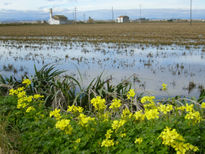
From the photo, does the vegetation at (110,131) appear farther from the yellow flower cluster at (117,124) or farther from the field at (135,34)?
the field at (135,34)

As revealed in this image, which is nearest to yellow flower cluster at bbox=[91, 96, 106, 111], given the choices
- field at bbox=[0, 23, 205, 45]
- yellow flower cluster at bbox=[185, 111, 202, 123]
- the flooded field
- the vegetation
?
the vegetation

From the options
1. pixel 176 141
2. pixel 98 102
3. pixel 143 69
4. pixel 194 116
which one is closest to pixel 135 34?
pixel 143 69

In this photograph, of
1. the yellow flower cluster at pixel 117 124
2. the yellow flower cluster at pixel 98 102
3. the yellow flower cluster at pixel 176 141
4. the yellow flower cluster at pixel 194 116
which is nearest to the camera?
the yellow flower cluster at pixel 176 141

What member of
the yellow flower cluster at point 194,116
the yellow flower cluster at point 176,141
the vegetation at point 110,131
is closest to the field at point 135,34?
the vegetation at point 110,131

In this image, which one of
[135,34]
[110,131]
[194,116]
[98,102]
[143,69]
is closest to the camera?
[194,116]

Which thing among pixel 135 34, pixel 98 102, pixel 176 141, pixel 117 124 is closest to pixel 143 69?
pixel 98 102

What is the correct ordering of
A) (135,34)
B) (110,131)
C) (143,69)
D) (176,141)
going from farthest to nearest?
(135,34)
(143,69)
(110,131)
(176,141)

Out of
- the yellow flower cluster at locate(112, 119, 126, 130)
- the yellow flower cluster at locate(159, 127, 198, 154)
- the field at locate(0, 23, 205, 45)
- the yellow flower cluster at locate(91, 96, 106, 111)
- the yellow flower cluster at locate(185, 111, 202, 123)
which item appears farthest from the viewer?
the field at locate(0, 23, 205, 45)

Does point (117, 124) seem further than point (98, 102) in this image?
No

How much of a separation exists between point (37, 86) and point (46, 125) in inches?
94.2

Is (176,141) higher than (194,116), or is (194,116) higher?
(194,116)

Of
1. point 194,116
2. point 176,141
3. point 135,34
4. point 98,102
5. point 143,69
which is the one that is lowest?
point 143,69

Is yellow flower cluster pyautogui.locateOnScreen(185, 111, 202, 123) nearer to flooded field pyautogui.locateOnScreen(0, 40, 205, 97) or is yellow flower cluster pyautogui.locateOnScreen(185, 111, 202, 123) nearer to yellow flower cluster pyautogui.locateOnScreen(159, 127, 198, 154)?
yellow flower cluster pyautogui.locateOnScreen(159, 127, 198, 154)

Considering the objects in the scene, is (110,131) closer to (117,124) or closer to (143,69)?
(117,124)
